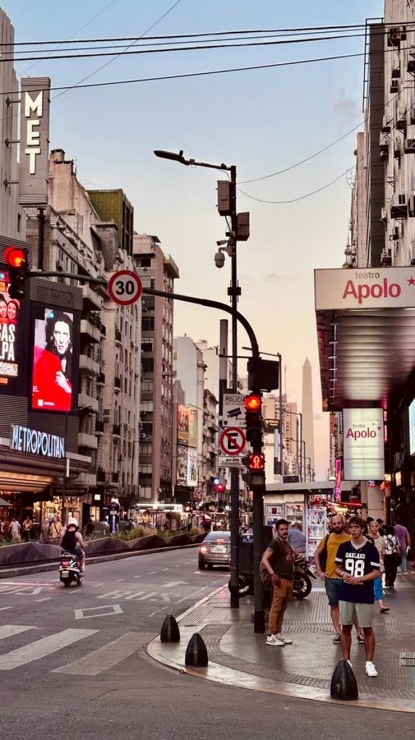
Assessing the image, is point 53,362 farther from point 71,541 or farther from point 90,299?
point 71,541

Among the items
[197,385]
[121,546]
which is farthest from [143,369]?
[121,546]

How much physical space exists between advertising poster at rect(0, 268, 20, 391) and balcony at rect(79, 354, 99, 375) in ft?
50.0

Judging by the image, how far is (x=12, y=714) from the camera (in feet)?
31.9

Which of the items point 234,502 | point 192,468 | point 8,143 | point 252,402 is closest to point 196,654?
point 252,402

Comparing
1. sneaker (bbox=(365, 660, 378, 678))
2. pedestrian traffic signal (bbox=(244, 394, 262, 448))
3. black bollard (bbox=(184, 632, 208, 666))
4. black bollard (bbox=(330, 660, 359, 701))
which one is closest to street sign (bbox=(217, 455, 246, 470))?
pedestrian traffic signal (bbox=(244, 394, 262, 448))

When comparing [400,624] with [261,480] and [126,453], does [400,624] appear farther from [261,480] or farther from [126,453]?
[126,453]

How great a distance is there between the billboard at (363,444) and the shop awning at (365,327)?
599cm

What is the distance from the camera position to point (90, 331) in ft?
279

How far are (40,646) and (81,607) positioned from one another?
260 inches

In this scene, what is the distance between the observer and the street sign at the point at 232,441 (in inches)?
783

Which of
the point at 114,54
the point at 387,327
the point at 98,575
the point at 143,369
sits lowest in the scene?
the point at 98,575

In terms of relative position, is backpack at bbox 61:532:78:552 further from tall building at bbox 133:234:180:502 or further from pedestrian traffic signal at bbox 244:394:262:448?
tall building at bbox 133:234:180:502

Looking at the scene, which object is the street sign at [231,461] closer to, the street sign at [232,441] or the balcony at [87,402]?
the street sign at [232,441]

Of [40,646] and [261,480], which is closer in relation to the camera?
[40,646]
